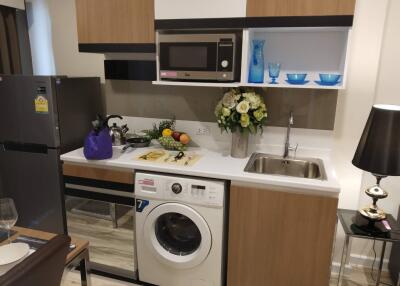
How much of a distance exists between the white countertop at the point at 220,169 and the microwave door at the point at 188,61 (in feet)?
1.98

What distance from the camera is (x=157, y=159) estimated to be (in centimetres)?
220

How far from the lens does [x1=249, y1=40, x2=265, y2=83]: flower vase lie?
214 cm

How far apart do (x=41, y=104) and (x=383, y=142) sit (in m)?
2.30

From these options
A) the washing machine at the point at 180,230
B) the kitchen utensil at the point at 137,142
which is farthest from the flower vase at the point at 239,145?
the kitchen utensil at the point at 137,142

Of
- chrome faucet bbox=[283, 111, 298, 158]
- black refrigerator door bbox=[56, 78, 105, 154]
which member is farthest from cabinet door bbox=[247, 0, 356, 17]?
black refrigerator door bbox=[56, 78, 105, 154]

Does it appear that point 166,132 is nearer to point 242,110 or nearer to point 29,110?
point 242,110

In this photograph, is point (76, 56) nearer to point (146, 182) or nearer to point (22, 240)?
point (146, 182)

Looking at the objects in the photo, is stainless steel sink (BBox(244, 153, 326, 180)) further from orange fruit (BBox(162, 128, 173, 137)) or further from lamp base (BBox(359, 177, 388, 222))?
orange fruit (BBox(162, 128, 173, 137))

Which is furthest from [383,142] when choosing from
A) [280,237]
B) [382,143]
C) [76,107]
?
[76,107]

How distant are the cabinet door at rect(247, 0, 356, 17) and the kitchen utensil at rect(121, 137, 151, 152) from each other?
49.5 inches

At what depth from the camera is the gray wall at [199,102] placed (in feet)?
7.45

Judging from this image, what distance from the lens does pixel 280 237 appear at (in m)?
1.91

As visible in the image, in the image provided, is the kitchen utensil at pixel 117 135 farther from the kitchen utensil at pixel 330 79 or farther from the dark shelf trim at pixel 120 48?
the kitchen utensil at pixel 330 79

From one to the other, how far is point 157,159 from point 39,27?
1.84m
